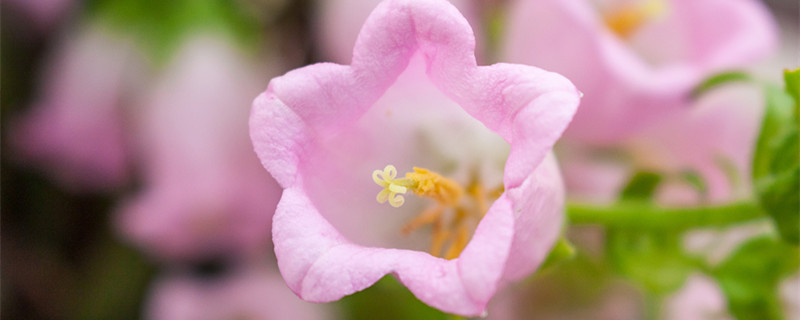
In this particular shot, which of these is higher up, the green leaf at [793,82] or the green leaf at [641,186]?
the green leaf at [793,82]

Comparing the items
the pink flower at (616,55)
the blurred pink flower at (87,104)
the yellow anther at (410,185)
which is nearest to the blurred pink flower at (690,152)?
the pink flower at (616,55)

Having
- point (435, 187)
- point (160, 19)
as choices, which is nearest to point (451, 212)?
point (435, 187)

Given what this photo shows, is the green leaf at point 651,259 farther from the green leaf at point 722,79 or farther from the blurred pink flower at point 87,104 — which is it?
the blurred pink flower at point 87,104

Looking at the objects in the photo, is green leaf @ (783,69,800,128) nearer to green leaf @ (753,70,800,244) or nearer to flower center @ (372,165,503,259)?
green leaf @ (753,70,800,244)

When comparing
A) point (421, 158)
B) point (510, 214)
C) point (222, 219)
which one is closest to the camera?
point (510, 214)

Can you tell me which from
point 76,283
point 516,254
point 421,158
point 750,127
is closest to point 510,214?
point 516,254

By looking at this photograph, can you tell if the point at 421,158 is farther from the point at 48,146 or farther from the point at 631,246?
the point at 48,146
